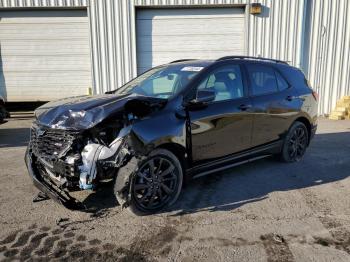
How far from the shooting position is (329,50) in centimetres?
1056

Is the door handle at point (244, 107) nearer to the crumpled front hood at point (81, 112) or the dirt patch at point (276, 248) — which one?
the crumpled front hood at point (81, 112)

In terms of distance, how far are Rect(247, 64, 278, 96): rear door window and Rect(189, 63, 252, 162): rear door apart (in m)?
0.22

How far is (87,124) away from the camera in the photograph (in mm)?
3410

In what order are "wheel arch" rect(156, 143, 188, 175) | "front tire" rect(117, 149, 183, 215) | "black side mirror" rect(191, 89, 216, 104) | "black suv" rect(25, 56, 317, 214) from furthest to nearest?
"black side mirror" rect(191, 89, 216, 104), "wheel arch" rect(156, 143, 188, 175), "front tire" rect(117, 149, 183, 215), "black suv" rect(25, 56, 317, 214)

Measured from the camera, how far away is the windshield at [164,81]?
4120 mm

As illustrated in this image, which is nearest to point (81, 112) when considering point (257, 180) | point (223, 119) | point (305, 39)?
point (223, 119)

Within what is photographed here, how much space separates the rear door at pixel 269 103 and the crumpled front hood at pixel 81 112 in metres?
1.61

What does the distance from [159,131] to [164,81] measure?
1072 mm

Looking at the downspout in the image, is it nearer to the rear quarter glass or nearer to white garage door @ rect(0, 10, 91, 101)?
the rear quarter glass

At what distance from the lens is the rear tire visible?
5.42 metres

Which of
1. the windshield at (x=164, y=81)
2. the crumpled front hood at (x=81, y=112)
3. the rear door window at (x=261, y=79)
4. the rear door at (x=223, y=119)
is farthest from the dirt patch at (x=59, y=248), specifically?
the rear door window at (x=261, y=79)

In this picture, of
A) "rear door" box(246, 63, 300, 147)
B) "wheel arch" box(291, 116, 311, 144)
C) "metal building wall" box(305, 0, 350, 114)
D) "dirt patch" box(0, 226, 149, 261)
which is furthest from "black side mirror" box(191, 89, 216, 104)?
"metal building wall" box(305, 0, 350, 114)

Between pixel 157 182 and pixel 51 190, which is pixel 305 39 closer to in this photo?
pixel 157 182

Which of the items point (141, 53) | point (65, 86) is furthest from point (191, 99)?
point (65, 86)
